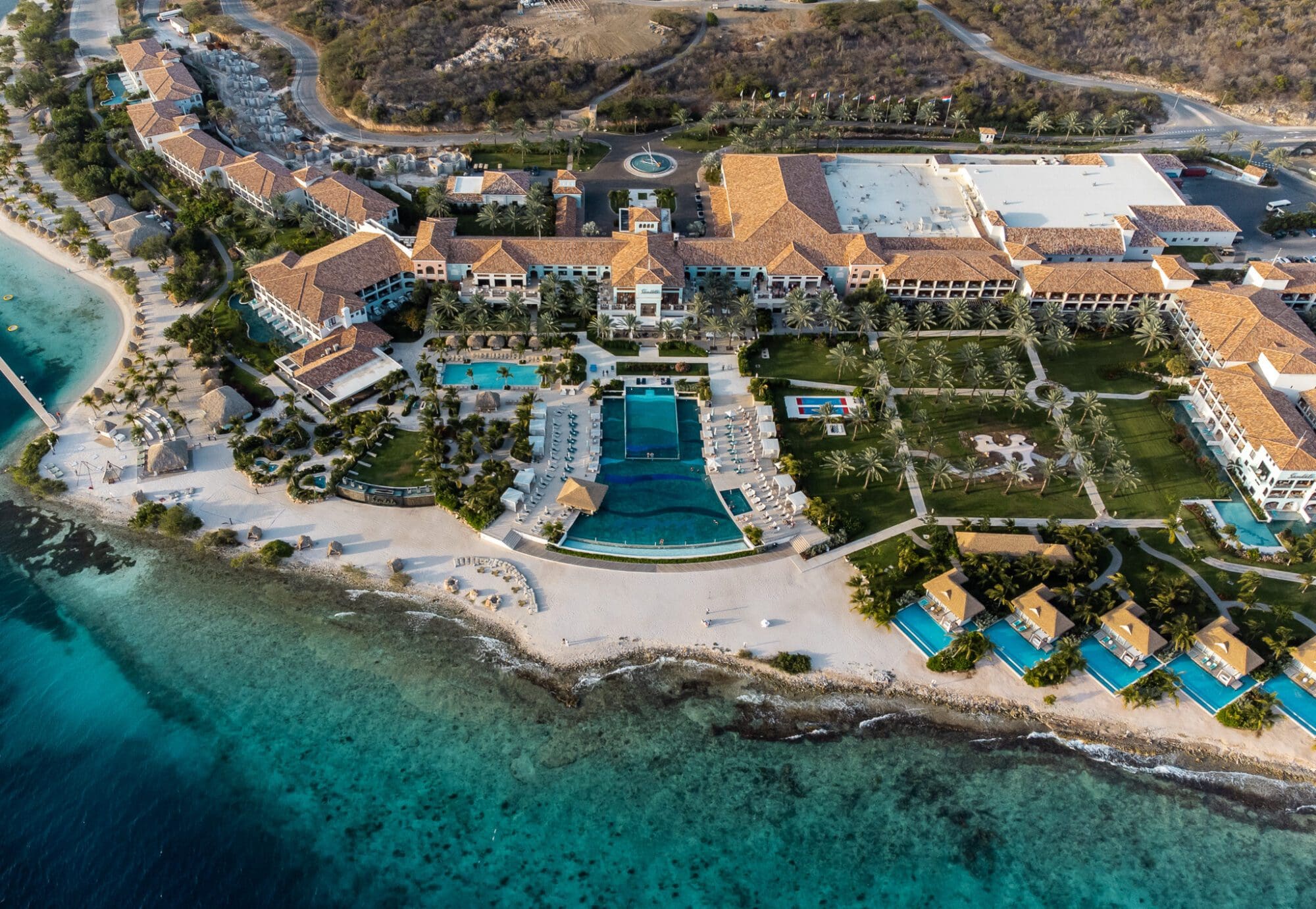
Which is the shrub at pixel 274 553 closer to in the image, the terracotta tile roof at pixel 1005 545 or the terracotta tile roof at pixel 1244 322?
the terracotta tile roof at pixel 1005 545

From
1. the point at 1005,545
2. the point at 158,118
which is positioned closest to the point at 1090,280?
the point at 1005,545

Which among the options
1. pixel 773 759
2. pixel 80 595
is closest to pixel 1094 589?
pixel 773 759

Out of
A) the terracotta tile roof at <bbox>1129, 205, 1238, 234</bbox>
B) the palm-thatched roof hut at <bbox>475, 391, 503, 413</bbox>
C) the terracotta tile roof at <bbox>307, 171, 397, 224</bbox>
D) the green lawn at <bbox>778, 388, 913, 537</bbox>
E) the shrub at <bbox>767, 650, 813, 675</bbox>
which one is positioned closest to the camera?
the shrub at <bbox>767, 650, 813, 675</bbox>

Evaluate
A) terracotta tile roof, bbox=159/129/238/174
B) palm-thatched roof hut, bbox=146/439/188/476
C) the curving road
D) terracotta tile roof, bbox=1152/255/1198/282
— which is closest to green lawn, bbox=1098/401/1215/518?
terracotta tile roof, bbox=1152/255/1198/282

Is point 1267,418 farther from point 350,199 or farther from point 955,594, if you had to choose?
point 350,199

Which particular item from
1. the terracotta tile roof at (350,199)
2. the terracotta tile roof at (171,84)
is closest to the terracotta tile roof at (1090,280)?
the terracotta tile roof at (350,199)

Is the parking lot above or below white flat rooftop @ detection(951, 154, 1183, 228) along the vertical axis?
below

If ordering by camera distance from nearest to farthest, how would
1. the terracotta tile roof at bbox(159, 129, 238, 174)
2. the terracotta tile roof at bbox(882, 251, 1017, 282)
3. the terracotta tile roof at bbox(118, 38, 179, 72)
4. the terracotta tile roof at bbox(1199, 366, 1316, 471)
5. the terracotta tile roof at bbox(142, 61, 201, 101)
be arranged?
the terracotta tile roof at bbox(1199, 366, 1316, 471), the terracotta tile roof at bbox(882, 251, 1017, 282), the terracotta tile roof at bbox(159, 129, 238, 174), the terracotta tile roof at bbox(142, 61, 201, 101), the terracotta tile roof at bbox(118, 38, 179, 72)

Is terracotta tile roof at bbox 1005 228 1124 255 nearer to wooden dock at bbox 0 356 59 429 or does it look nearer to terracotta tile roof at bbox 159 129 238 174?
terracotta tile roof at bbox 159 129 238 174

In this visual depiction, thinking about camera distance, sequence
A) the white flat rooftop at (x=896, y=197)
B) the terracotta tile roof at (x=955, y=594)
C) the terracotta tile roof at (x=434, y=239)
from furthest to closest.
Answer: the white flat rooftop at (x=896, y=197) < the terracotta tile roof at (x=434, y=239) < the terracotta tile roof at (x=955, y=594)
